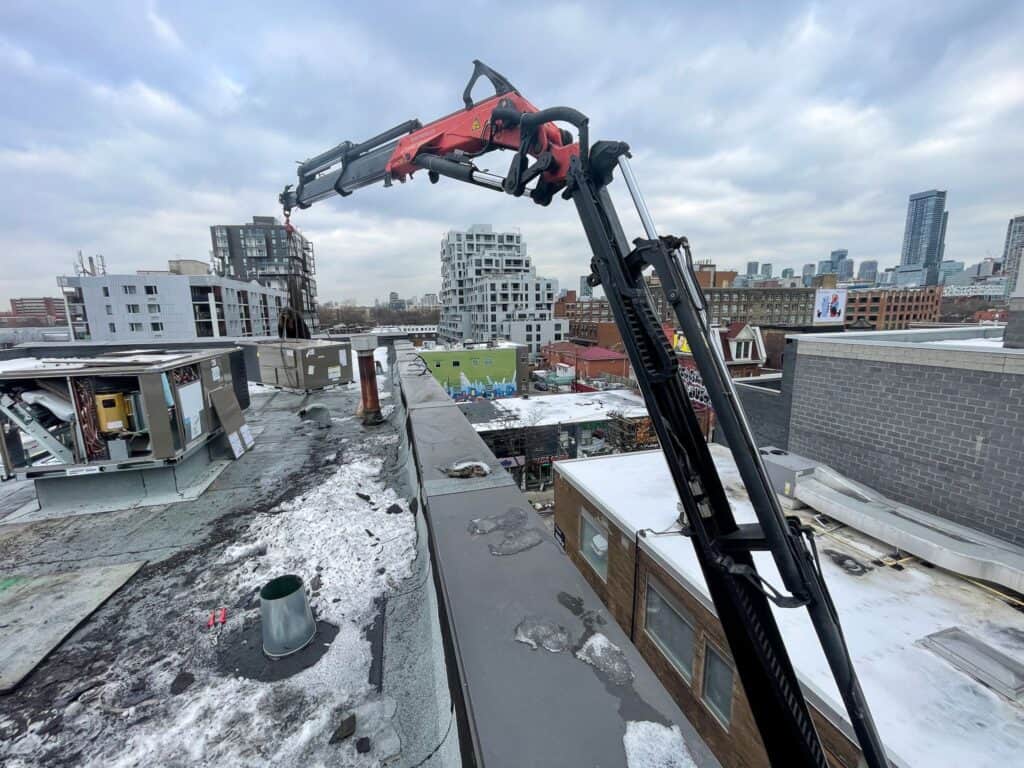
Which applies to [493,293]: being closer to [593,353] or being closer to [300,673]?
[593,353]

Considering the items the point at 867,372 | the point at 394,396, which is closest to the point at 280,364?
the point at 394,396

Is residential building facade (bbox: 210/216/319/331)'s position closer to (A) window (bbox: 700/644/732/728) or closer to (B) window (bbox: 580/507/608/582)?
(B) window (bbox: 580/507/608/582)

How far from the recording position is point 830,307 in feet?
135

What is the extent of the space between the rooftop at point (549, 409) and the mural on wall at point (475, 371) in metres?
12.4

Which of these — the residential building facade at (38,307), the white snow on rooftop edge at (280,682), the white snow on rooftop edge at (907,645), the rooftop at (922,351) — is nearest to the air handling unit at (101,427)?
the white snow on rooftop edge at (280,682)

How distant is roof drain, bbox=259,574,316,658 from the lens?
376cm

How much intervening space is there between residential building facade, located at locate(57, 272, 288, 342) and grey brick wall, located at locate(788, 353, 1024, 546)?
51.1 m

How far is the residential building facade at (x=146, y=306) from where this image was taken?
42.6 m

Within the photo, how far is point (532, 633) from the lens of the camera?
309 cm

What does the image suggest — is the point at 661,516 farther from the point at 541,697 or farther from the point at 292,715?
the point at 292,715

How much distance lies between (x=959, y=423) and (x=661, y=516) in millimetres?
6729

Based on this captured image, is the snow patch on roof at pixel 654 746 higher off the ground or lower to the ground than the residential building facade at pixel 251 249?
lower

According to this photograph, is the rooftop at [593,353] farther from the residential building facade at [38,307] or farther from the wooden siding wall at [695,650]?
the residential building facade at [38,307]

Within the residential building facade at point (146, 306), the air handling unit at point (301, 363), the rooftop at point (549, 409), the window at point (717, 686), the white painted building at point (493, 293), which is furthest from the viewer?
the white painted building at point (493, 293)
